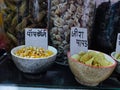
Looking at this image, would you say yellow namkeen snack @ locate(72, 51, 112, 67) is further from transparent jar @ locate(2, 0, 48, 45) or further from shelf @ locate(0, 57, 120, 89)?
transparent jar @ locate(2, 0, 48, 45)

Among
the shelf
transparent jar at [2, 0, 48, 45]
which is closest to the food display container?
transparent jar at [2, 0, 48, 45]

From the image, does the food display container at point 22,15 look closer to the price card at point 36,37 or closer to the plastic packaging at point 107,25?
the price card at point 36,37

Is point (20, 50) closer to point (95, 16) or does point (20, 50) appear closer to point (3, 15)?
point (3, 15)

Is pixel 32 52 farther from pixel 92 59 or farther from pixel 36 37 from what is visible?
pixel 92 59

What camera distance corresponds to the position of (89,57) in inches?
23.4

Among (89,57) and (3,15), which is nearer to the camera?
(89,57)

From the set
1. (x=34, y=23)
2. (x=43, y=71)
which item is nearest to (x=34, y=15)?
(x=34, y=23)

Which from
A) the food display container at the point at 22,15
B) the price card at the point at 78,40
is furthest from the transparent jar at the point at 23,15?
the price card at the point at 78,40

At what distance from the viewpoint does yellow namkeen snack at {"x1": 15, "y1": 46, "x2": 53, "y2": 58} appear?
63 cm

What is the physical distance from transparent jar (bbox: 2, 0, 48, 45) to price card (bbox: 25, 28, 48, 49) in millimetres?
35

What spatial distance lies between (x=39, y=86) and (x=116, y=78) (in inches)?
8.5

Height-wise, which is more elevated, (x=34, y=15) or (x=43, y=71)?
(x=34, y=15)

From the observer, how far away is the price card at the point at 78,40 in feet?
2.07

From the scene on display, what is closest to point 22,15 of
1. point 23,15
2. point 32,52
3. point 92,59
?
point 23,15
